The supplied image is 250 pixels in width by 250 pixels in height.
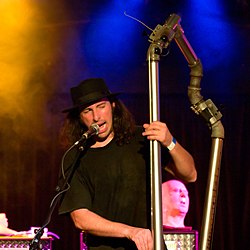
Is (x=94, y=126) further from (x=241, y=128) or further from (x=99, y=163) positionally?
(x=241, y=128)

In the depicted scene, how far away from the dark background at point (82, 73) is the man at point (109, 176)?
13.8 feet

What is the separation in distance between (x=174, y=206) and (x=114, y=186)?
3279mm

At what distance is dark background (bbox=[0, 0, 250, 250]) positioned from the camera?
27.2ft

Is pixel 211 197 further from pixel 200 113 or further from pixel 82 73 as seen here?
pixel 82 73

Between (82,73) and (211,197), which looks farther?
(82,73)

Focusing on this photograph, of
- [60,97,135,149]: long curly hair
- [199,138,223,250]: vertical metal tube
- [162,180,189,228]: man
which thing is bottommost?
[199,138,223,250]: vertical metal tube

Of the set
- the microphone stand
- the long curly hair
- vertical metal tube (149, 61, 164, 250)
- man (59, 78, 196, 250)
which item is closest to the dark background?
the long curly hair

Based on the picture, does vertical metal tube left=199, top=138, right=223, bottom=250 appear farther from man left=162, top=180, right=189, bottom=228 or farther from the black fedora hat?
man left=162, top=180, right=189, bottom=228

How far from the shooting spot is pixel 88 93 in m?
4.14

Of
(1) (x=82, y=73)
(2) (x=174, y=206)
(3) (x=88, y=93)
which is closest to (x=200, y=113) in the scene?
(3) (x=88, y=93)

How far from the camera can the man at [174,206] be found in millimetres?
7000

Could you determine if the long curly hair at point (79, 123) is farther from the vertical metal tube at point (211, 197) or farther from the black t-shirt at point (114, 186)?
the vertical metal tube at point (211, 197)

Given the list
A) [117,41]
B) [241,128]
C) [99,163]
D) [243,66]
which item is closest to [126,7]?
[117,41]

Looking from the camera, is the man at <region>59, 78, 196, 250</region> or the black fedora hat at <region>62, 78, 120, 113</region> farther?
the black fedora hat at <region>62, 78, 120, 113</region>
